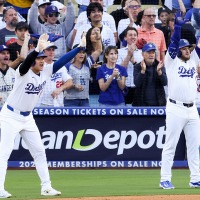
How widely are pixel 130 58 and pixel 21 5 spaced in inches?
104

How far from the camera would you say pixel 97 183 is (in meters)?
10.8

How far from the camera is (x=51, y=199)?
8.39 metres

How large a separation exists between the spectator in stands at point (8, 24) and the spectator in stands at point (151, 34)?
2.43m

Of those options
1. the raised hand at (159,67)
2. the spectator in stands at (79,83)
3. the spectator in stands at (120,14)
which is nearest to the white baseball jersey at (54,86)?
the spectator in stands at (79,83)

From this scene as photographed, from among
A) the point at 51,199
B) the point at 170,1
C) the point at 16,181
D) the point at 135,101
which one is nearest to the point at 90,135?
the point at 135,101

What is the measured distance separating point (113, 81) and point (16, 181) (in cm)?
290

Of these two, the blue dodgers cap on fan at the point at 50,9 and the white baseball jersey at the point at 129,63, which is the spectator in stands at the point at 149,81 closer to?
the white baseball jersey at the point at 129,63

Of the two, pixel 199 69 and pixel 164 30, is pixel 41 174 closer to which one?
pixel 199 69

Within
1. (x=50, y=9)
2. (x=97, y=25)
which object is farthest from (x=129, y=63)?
(x=50, y=9)

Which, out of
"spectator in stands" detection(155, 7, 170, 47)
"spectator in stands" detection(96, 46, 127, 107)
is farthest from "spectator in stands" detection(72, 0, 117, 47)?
"spectator in stands" detection(96, 46, 127, 107)

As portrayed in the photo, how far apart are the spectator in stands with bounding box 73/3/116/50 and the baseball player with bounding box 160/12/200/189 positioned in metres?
4.12

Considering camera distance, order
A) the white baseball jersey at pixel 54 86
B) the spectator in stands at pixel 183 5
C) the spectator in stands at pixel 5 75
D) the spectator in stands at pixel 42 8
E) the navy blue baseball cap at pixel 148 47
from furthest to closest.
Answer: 1. the spectator in stands at pixel 183 5
2. the spectator in stands at pixel 42 8
3. the white baseball jersey at pixel 54 86
4. the navy blue baseball cap at pixel 148 47
5. the spectator in stands at pixel 5 75

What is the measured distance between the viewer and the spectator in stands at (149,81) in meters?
12.9

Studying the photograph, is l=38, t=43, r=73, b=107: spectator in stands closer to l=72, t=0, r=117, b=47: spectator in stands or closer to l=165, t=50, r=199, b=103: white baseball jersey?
l=72, t=0, r=117, b=47: spectator in stands
